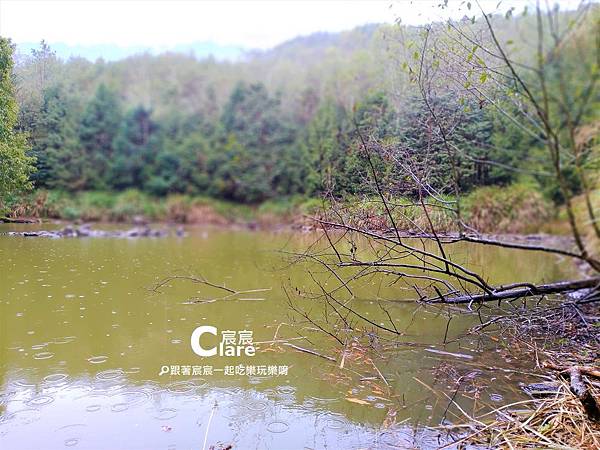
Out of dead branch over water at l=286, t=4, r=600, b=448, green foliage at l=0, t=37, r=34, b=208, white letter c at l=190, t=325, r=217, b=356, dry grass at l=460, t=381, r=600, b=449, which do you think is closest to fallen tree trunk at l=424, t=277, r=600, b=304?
dead branch over water at l=286, t=4, r=600, b=448

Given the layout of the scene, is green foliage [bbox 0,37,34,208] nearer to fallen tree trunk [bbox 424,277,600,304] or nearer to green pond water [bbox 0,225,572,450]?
green pond water [bbox 0,225,572,450]

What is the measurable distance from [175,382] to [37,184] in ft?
7.34

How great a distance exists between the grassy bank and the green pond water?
380 millimetres

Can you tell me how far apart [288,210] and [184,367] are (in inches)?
229

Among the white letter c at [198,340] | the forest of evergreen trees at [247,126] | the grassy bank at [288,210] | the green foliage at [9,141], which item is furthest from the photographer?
the forest of evergreen trees at [247,126]

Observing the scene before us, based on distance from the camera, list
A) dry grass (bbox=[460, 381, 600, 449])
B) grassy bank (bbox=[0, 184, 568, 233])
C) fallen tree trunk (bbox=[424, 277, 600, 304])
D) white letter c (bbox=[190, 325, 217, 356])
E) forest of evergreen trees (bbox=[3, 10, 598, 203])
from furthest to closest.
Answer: forest of evergreen trees (bbox=[3, 10, 598, 203]), grassy bank (bbox=[0, 184, 568, 233]), white letter c (bbox=[190, 325, 217, 356]), fallen tree trunk (bbox=[424, 277, 600, 304]), dry grass (bbox=[460, 381, 600, 449])

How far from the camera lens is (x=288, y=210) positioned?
29.6 feet

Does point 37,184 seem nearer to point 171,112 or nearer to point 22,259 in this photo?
point 22,259

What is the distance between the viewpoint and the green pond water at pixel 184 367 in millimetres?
2596

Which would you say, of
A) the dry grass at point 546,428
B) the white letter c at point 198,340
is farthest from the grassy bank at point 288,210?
the white letter c at point 198,340

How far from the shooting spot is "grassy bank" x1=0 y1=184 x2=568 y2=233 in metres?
3.77

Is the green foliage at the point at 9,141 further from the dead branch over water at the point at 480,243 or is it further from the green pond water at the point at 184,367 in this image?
the dead branch over water at the point at 480,243

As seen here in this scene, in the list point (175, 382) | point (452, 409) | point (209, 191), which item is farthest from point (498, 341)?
point (209, 191)

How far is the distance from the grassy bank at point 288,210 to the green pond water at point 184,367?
380 millimetres
